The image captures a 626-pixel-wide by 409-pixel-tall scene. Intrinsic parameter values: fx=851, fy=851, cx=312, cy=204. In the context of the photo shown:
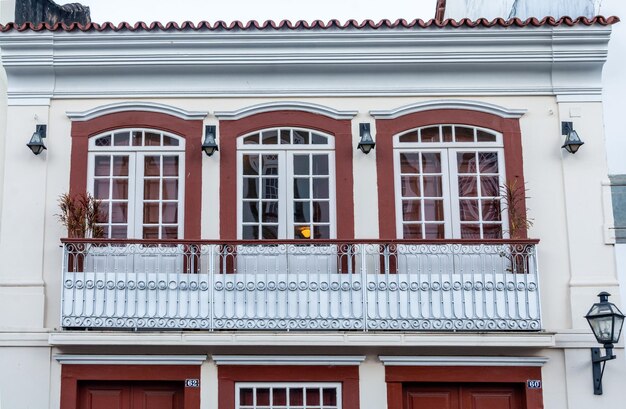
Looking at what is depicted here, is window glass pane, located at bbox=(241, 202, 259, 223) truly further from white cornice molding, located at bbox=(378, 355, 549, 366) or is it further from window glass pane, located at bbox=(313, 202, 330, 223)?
white cornice molding, located at bbox=(378, 355, 549, 366)

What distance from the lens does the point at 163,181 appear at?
415 inches

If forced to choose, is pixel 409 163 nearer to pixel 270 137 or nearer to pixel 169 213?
pixel 270 137

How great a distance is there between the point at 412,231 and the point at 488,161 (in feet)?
4.27

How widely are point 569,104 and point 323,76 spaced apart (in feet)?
10.1

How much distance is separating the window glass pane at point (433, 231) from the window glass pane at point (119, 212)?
368 centimetres

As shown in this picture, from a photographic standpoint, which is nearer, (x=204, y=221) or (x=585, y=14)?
(x=204, y=221)

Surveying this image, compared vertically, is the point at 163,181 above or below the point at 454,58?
below

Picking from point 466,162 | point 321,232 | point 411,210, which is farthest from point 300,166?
point 466,162

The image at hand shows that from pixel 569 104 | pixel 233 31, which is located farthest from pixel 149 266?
pixel 569 104

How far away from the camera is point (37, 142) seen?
10.4 m

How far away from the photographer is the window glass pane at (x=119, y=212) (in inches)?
412

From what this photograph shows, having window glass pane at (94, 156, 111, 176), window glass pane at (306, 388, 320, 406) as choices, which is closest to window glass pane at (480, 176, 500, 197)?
window glass pane at (306, 388, 320, 406)

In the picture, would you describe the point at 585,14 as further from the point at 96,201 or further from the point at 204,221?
the point at 96,201

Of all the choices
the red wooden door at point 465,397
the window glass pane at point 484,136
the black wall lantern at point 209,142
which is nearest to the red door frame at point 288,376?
the red wooden door at point 465,397
